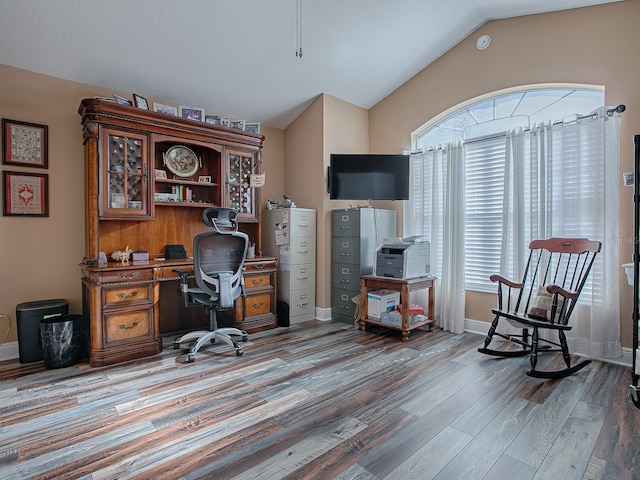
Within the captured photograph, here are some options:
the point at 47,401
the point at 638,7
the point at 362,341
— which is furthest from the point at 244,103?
the point at 638,7

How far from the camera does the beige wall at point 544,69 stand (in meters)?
2.75

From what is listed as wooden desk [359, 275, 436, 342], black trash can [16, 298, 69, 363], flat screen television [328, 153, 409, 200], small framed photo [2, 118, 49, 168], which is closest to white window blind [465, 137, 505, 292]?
wooden desk [359, 275, 436, 342]

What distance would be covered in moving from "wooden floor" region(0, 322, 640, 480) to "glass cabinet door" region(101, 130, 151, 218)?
1.35 metres

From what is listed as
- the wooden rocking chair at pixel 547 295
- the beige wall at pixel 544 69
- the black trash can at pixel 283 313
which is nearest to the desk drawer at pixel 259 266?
the black trash can at pixel 283 313

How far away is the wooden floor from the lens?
158 centimetres

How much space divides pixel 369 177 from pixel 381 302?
1435 mm

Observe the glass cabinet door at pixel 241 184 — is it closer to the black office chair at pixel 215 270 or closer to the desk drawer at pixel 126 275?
the black office chair at pixel 215 270

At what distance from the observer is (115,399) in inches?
87.2

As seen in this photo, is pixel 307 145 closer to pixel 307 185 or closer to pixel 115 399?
pixel 307 185

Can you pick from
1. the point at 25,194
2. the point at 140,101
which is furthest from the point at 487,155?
the point at 25,194

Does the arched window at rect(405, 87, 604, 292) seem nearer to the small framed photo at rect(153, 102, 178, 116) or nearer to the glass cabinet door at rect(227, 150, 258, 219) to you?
the glass cabinet door at rect(227, 150, 258, 219)

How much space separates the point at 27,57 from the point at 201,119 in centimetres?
143

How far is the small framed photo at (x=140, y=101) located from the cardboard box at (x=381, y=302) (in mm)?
2924

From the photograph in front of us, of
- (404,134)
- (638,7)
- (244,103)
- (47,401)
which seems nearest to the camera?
(47,401)
